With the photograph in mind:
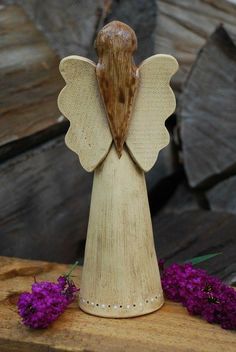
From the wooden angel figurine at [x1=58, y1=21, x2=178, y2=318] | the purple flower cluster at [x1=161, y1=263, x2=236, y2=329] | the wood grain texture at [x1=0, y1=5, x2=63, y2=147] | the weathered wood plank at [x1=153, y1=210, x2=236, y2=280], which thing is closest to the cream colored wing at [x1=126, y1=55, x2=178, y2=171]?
the wooden angel figurine at [x1=58, y1=21, x2=178, y2=318]

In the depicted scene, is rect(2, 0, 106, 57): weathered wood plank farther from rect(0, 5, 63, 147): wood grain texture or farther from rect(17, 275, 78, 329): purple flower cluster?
rect(17, 275, 78, 329): purple flower cluster

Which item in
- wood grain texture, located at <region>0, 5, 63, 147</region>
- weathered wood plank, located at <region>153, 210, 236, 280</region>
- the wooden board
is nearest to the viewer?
the wooden board

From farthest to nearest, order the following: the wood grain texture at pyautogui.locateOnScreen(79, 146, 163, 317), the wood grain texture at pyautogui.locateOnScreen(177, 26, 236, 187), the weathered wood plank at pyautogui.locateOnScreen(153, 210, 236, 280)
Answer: the wood grain texture at pyautogui.locateOnScreen(177, 26, 236, 187) → the weathered wood plank at pyautogui.locateOnScreen(153, 210, 236, 280) → the wood grain texture at pyautogui.locateOnScreen(79, 146, 163, 317)

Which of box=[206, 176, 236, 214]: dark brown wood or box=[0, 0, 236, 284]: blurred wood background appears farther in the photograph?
box=[206, 176, 236, 214]: dark brown wood

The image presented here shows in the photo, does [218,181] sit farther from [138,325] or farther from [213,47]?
[138,325]

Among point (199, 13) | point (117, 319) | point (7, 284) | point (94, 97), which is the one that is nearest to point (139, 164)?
point (94, 97)

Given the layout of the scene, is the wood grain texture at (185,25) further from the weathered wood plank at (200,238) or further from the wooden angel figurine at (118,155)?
the wooden angel figurine at (118,155)

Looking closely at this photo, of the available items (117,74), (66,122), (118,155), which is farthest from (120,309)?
(66,122)
